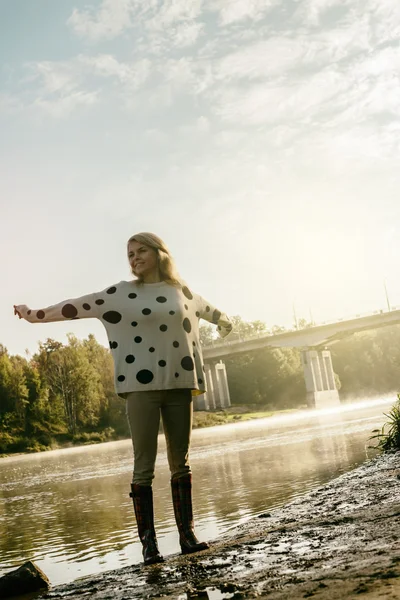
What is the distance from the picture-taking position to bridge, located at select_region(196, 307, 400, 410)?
79963 mm

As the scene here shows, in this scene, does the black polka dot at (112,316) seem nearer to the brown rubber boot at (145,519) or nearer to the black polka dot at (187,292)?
the black polka dot at (187,292)

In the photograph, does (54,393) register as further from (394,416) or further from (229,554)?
(229,554)

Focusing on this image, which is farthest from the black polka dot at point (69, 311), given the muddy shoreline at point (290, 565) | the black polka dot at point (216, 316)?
the muddy shoreline at point (290, 565)

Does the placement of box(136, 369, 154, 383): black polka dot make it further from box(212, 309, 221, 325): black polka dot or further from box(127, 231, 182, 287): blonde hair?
box(212, 309, 221, 325): black polka dot

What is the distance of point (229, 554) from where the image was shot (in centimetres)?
441

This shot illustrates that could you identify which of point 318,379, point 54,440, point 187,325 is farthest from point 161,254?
point 318,379

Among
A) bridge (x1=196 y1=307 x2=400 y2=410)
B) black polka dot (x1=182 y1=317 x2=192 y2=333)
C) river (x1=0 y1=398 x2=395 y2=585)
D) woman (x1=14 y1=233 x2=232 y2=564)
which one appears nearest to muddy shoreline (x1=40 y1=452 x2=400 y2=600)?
woman (x1=14 y1=233 x2=232 y2=564)

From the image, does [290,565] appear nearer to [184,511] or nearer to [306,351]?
[184,511]

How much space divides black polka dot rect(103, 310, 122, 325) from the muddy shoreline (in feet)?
5.12

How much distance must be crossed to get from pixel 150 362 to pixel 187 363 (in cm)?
26

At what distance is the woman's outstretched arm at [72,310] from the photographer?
5.00 metres

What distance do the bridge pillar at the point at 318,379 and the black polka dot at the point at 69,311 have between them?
7980 centimetres

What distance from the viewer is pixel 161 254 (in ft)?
16.9

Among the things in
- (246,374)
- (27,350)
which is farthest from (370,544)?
(246,374)
